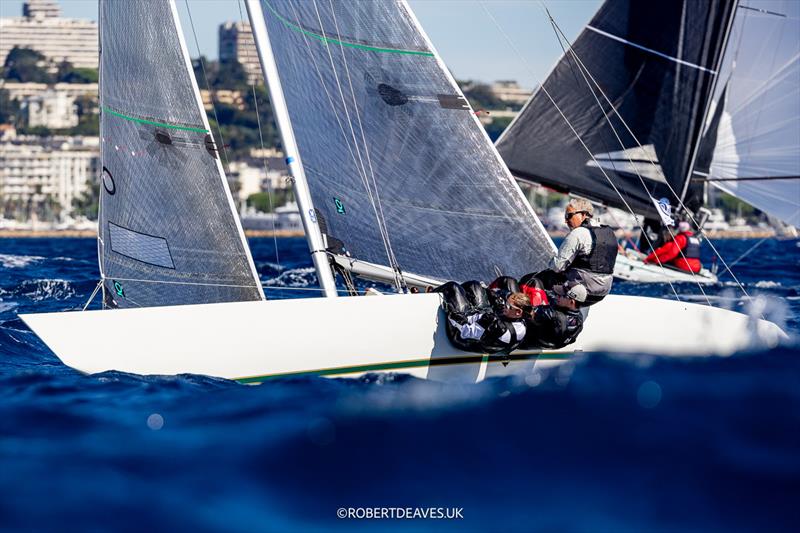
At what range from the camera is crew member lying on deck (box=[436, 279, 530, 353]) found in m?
5.88

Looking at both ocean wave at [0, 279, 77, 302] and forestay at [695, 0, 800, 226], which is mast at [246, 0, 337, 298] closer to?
ocean wave at [0, 279, 77, 302]

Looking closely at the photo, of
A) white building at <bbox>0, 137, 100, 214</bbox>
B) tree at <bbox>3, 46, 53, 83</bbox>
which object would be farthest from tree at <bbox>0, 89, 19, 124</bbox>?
white building at <bbox>0, 137, 100, 214</bbox>

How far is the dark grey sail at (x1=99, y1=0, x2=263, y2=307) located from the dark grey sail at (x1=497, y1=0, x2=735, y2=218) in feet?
30.4

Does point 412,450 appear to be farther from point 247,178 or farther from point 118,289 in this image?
point 247,178

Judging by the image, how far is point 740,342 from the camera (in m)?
6.31

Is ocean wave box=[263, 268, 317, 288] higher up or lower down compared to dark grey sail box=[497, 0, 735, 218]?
lower down

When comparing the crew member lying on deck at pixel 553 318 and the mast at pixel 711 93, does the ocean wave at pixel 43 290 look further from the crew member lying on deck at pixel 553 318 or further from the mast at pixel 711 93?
the mast at pixel 711 93

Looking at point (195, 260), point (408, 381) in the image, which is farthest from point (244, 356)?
point (195, 260)

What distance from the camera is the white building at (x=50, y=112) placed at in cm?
13288

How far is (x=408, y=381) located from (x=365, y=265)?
1.83m

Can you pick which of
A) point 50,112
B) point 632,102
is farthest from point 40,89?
point 632,102

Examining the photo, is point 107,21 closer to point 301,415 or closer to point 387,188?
point 387,188

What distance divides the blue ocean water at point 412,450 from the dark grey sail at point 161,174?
173cm

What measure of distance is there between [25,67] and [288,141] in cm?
16224
